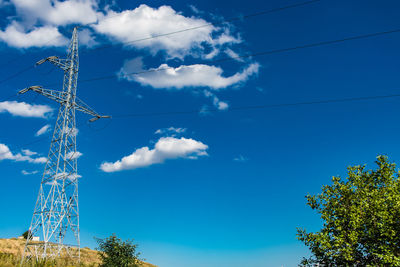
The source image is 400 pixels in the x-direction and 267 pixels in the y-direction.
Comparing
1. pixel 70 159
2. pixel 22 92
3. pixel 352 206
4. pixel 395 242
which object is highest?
pixel 22 92

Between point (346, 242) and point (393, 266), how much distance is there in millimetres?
→ 3132

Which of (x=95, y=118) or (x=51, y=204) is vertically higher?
(x=95, y=118)

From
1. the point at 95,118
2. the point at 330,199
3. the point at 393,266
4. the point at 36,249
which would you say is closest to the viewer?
the point at 393,266

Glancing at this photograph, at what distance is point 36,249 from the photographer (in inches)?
1218

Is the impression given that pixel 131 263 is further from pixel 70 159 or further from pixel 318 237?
pixel 318 237

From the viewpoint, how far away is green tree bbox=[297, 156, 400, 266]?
2148cm

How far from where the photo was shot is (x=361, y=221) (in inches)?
→ 884

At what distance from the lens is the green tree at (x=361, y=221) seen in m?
21.5

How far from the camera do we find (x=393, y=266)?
20406 millimetres

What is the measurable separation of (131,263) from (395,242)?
75.9ft

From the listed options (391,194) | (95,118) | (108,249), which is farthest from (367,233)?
(95,118)

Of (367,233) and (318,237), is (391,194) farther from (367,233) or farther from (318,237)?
(318,237)

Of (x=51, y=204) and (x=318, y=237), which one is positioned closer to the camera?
(x=318, y=237)

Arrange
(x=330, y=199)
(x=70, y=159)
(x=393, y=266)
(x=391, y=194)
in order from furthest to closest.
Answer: (x=70, y=159) → (x=330, y=199) → (x=391, y=194) → (x=393, y=266)
